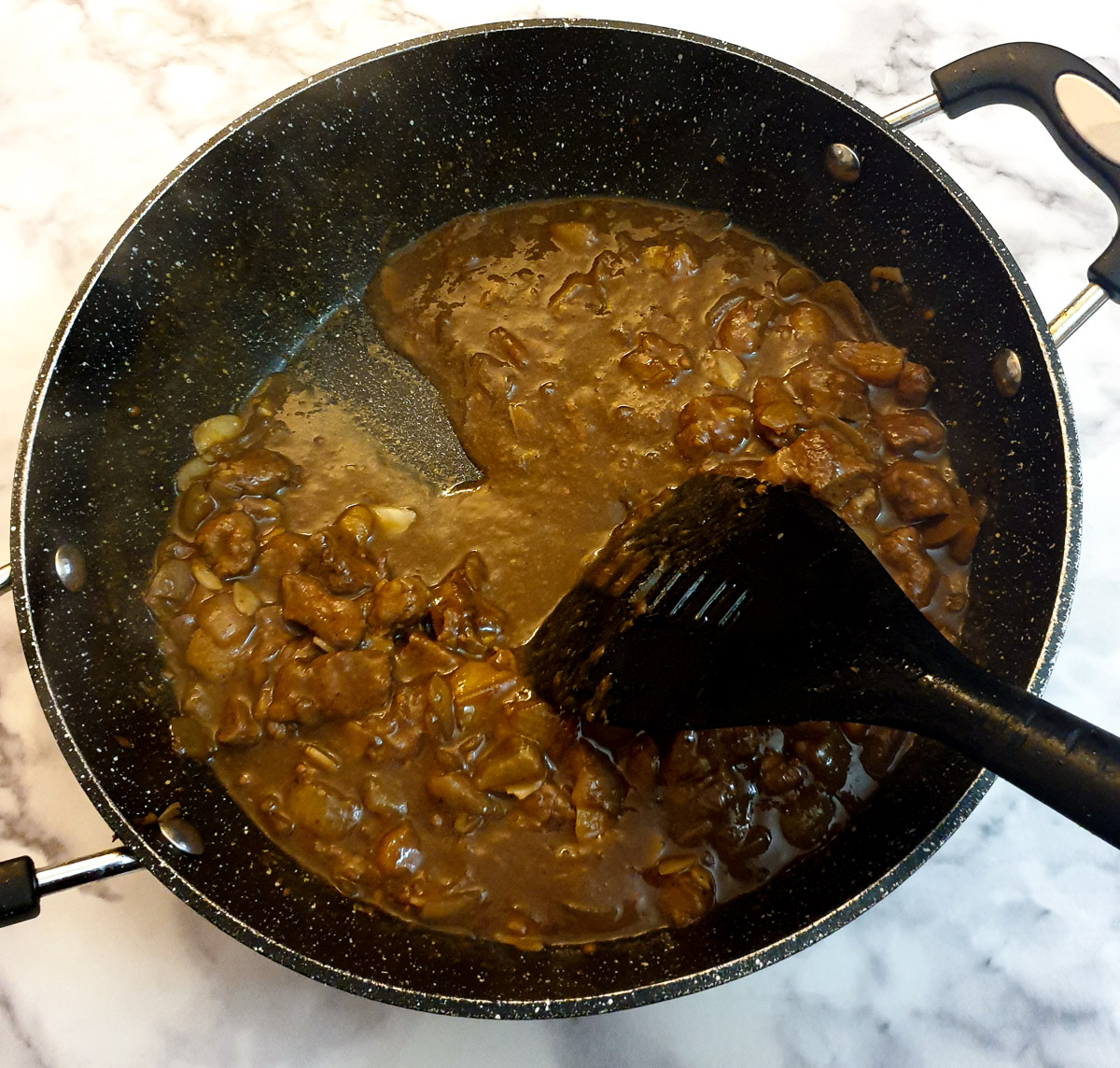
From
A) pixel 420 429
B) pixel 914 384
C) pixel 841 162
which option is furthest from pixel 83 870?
pixel 841 162

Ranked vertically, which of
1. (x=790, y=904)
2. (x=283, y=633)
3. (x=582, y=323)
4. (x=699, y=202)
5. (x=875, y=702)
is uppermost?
(x=699, y=202)

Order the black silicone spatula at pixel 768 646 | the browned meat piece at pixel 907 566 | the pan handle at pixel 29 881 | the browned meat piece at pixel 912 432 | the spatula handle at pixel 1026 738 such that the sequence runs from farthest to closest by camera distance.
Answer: the browned meat piece at pixel 912 432 → the browned meat piece at pixel 907 566 → the pan handle at pixel 29 881 → the black silicone spatula at pixel 768 646 → the spatula handle at pixel 1026 738

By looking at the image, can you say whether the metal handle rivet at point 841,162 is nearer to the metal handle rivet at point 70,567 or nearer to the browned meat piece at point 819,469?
the browned meat piece at point 819,469

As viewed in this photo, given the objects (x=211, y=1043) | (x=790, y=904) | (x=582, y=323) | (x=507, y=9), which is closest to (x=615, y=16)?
(x=507, y=9)

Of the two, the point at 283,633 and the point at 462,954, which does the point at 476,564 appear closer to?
the point at 283,633

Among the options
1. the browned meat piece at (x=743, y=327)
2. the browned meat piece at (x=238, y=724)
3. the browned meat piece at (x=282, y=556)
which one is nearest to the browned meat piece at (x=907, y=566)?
the browned meat piece at (x=743, y=327)

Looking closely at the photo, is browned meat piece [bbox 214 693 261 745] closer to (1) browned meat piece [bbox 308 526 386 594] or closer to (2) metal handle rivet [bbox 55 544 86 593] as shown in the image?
(1) browned meat piece [bbox 308 526 386 594]

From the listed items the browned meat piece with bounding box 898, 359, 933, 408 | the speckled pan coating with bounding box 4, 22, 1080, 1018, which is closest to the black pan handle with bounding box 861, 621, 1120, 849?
the speckled pan coating with bounding box 4, 22, 1080, 1018
